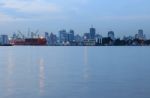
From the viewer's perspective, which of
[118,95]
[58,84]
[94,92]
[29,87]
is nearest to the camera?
[118,95]

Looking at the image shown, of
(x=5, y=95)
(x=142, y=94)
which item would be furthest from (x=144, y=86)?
(x=5, y=95)

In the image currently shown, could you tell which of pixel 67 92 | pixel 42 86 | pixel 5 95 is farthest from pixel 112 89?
pixel 5 95

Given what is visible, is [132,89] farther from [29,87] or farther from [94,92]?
[29,87]

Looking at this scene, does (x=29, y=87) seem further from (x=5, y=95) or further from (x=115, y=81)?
(x=115, y=81)

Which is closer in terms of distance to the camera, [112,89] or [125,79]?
[112,89]

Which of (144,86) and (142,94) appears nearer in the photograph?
(142,94)

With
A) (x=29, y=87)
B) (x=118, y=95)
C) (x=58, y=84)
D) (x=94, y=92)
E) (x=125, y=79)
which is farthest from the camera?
(x=125, y=79)

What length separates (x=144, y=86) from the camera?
2344 centimetres

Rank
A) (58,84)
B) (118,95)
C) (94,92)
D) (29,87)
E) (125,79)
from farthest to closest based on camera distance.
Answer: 1. (125,79)
2. (58,84)
3. (29,87)
4. (94,92)
5. (118,95)

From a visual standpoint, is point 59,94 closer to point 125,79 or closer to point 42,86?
point 42,86

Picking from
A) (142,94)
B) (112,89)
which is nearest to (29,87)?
(112,89)

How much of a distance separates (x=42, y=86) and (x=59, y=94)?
11.3 feet

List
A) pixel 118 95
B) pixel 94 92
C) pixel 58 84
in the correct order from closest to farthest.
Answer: pixel 118 95 < pixel 94 92 < pixel 58 84

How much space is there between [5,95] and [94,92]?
4643 millimetres
